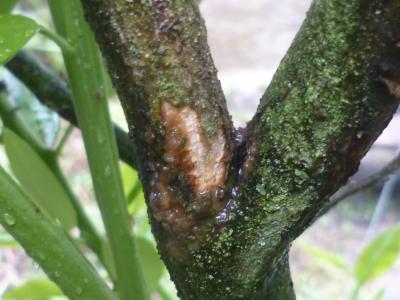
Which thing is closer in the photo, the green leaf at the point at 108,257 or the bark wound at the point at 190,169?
the bark wound at the point at 190,169

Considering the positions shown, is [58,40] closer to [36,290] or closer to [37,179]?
[37,179]

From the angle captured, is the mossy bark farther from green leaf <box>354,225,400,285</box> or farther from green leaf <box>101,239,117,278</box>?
green leaf <box>354,225,400,285</box>

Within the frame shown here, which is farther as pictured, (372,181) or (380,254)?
(380,254)

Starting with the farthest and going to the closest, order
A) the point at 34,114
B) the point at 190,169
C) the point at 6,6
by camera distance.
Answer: the point at 34,114 < the point at 6,6 < the point at 190,169

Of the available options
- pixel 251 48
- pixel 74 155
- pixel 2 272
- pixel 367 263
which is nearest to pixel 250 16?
pixel 251 48

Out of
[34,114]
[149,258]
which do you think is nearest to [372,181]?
[149,258]

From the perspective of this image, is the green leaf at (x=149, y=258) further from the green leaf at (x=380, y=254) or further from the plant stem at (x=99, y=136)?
the green leaf at (x=380, y=254)

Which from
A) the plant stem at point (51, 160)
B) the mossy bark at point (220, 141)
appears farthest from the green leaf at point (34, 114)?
the mossy bark at point (220, 141)

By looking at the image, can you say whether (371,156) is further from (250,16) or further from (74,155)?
(250,16)
